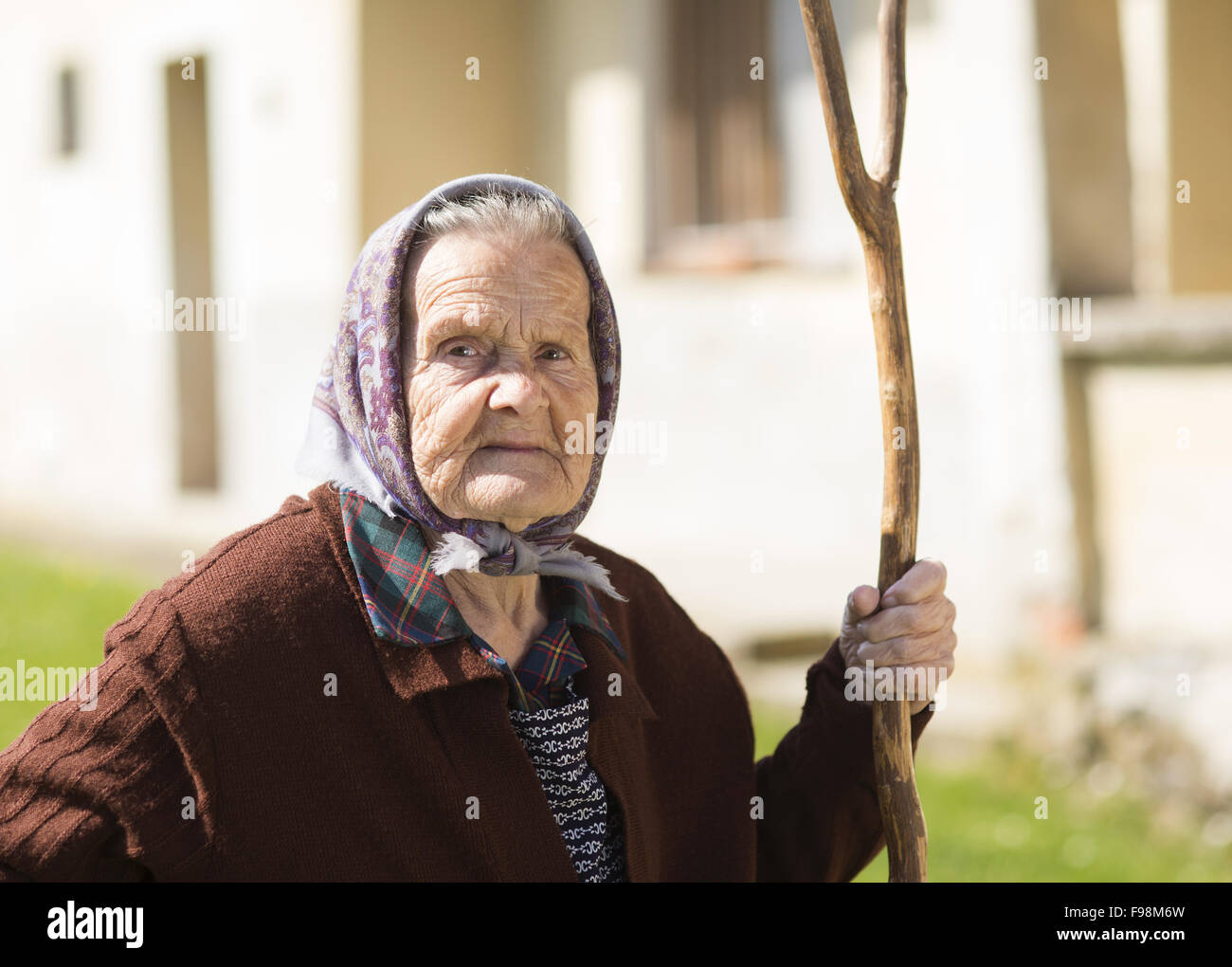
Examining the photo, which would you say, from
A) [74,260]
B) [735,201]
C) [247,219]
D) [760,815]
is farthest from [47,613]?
[760,815]

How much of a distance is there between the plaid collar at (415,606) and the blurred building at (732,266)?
7.82ft

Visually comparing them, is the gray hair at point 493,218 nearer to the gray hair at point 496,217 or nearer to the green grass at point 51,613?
the gray hair at point 496,217

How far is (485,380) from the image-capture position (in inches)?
77.1

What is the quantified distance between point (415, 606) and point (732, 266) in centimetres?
607

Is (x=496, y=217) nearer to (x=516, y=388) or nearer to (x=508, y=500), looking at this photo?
(x=516, y=388)

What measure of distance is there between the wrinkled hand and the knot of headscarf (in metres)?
0.42

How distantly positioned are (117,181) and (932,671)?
1112 cm

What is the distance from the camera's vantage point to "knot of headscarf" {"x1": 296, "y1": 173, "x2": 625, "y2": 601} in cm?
196

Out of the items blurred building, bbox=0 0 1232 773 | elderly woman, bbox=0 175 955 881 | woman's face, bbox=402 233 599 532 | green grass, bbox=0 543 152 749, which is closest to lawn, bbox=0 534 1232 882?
green grass, bbox=0 543 152 749

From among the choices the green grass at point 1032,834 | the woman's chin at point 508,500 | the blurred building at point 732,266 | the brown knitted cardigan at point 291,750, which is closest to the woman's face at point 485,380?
the woman's chin at point 508,500

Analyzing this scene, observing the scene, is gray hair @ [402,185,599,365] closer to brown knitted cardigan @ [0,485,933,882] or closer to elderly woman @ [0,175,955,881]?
elderly woman @ [0,175,955,881]

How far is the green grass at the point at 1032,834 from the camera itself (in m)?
4.55

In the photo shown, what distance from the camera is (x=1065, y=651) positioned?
220 inches

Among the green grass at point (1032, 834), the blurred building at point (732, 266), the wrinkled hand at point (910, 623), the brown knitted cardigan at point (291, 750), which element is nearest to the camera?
the brown knitted cardigan at point (291, 750)
